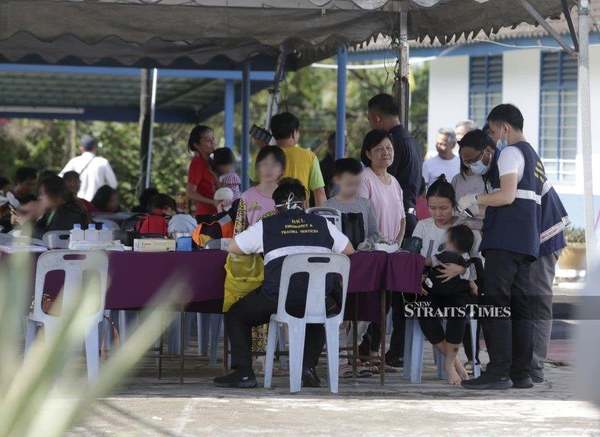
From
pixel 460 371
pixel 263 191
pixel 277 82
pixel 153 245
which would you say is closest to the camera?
pixel 153 245

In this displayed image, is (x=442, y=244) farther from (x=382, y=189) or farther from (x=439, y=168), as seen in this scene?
(x=439, y=168)

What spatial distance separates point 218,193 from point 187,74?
27.8 ft

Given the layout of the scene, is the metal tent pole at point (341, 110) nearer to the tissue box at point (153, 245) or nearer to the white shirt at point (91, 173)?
the white shirt at point (91, 173)

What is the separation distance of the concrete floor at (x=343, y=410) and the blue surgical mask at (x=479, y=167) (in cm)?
141

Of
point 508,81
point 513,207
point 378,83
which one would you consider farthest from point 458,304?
point 378,83

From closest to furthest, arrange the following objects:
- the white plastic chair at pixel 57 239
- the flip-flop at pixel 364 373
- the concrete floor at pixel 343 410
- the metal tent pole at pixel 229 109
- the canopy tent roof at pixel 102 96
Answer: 1. the concrete floor at pixel 343 410
2. the white plastic chair at pixel 57 239
3. the flip-flop at pixel 364 373
4. the metal tent pole at pixel 229 109
5. the canopy tent roof at pixel 102 96

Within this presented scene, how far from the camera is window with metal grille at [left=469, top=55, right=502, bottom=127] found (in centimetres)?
2408

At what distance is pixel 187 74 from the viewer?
60.6 feet

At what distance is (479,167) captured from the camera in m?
9.02

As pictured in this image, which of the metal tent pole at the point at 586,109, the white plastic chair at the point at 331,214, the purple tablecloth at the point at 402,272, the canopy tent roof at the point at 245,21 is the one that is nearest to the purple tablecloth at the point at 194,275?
the purple tablecloth at the point at 402,272

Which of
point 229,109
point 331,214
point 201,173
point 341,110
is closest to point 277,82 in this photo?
point 341,110

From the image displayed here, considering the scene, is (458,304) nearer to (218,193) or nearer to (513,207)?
(513,207)

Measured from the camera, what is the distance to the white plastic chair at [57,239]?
9.09 m

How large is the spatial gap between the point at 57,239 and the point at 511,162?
3.07 metres
